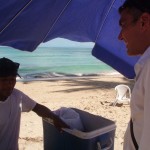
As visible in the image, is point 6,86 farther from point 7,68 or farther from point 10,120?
point 10,120

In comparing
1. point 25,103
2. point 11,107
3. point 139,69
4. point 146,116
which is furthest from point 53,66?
point 146,116

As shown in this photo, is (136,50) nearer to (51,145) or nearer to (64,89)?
(51,145)

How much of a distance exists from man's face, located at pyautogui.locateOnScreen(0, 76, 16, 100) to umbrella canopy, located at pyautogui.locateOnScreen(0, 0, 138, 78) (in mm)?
322

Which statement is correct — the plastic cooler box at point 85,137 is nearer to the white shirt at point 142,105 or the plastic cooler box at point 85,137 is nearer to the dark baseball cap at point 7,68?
the dark baseball cap at point 7,68

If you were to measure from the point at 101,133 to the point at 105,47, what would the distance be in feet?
3.30

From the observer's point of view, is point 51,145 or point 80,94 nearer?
point 51,145

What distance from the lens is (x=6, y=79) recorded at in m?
2.80

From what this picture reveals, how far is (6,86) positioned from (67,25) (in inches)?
33.4

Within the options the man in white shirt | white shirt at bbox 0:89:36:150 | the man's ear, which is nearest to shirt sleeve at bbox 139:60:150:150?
the man in white shirt

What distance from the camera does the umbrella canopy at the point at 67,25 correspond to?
2501 millimetres

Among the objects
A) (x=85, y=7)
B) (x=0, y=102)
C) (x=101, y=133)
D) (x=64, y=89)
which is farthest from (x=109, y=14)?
(x=64, y=89)

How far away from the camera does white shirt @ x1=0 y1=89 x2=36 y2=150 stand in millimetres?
2912

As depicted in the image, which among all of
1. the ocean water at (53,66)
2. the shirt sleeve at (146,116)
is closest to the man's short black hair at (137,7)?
the shirt sleeve at (146,116)

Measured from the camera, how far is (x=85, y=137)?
2543 millimetres
